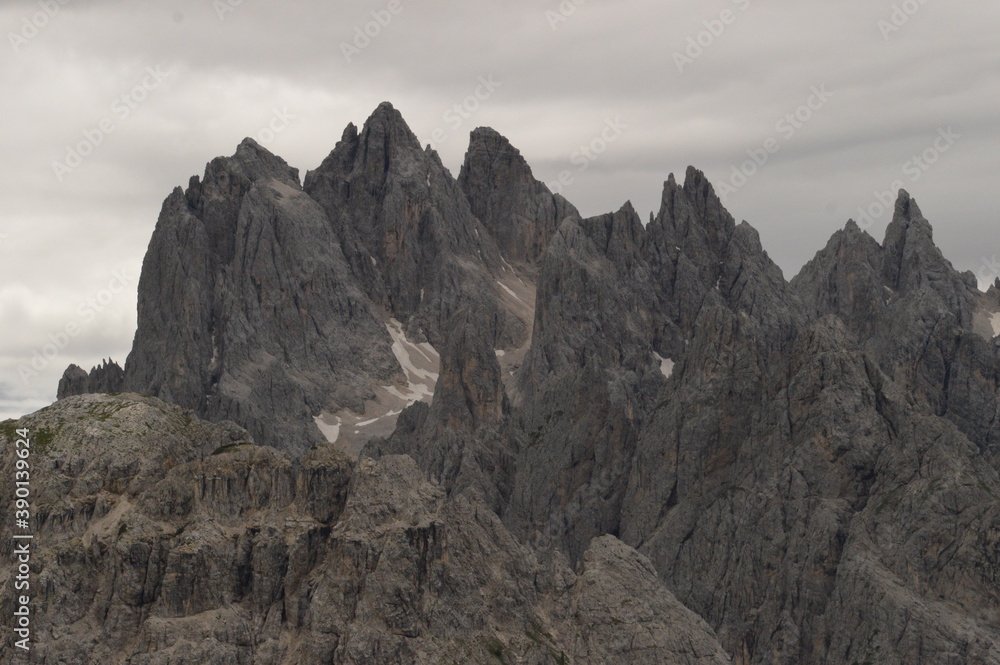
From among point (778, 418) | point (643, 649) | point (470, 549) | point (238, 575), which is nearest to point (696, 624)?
point (643, 649)

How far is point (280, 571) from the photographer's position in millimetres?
104500

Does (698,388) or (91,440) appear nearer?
(91,440)

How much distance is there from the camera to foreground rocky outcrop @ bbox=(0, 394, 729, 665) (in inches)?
3981

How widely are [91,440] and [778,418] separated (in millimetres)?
85958

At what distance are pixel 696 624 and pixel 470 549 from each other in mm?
19253

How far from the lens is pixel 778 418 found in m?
171

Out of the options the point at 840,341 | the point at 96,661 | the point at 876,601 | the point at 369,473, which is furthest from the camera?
the point at 840,341

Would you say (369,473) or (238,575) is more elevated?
(369,473)

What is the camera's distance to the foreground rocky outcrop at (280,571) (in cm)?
10112

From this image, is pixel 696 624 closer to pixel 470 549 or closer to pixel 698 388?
pixel 470 549

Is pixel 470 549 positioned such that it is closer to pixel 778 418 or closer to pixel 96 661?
pixel 96 661

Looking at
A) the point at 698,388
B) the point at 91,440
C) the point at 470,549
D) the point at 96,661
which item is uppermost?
the point at 698,388

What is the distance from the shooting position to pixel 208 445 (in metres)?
115

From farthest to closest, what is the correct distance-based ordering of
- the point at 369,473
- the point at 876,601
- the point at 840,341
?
the point at 840,341
the point at 876,601
the point at 369,473
